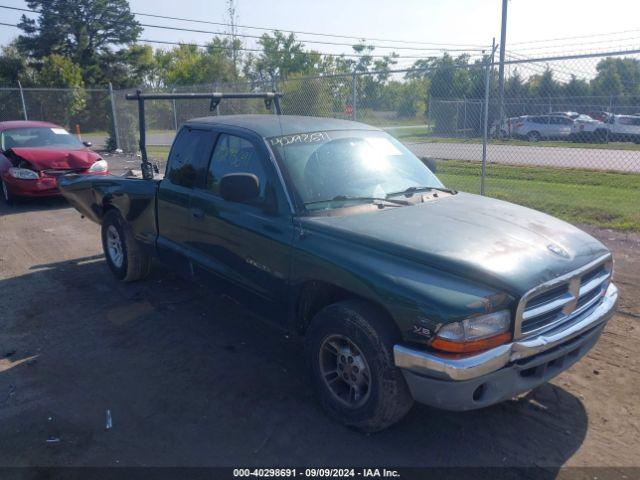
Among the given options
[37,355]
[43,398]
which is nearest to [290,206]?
[43,398]

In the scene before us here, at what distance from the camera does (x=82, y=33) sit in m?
49.0

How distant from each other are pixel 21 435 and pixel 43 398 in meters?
0.44

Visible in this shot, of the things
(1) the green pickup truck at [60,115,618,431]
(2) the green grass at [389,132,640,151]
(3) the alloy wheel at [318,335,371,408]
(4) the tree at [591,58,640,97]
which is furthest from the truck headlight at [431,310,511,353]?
(2) the green grass at [389,132,640,151]

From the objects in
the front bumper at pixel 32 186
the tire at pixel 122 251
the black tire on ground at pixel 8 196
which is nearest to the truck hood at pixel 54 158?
the front bumper at pixel 32 186

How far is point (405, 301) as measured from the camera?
9.60ft

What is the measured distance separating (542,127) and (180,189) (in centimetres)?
1062

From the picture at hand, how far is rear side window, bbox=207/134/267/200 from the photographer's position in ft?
13.4

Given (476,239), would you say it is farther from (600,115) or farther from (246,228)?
(600,115)

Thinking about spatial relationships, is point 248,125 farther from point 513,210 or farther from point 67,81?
point 67,81

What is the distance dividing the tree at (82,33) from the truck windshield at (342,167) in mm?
49000

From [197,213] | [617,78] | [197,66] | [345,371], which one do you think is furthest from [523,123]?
[197,66]

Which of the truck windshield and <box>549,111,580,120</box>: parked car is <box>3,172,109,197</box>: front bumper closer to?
the truck windshield

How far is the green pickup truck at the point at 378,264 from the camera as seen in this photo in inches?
113

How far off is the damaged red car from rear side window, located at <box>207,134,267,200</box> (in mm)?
6667
